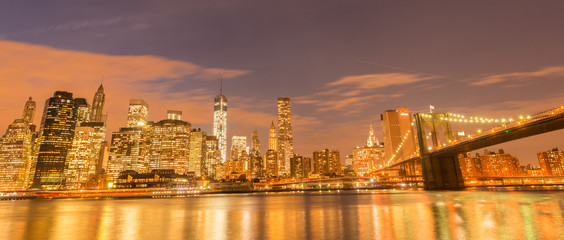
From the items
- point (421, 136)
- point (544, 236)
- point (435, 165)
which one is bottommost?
point (544, 236)

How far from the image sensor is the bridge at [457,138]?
51562mm

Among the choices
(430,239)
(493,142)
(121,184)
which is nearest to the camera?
(430,239)

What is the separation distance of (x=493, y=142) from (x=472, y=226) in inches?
2417

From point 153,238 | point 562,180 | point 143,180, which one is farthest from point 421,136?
point 143,180

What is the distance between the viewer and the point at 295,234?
14.6 meters

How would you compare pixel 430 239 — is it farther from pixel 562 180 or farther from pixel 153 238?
pixel 562 180

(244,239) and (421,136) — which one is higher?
(421,136)

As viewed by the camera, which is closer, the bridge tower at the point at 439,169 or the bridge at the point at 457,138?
the bridge at the point at 457,138

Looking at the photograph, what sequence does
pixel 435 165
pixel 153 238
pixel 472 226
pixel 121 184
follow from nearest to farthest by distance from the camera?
pixel 153 238
pixel 472 226
pixel 435 165
pixel 121 184

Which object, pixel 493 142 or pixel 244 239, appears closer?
pixel 244 239

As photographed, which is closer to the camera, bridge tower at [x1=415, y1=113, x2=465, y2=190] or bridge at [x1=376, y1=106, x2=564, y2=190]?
bridge at [x1=376, y1=106, x2=564, y2=190]

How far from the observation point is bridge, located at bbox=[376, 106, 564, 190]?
51562 millimetres

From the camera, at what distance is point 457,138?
85875 millimetres

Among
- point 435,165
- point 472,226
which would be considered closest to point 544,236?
point 472,226
